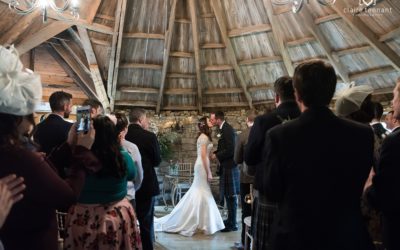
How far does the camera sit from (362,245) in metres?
1.65

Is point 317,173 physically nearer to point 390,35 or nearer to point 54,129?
point 54,129

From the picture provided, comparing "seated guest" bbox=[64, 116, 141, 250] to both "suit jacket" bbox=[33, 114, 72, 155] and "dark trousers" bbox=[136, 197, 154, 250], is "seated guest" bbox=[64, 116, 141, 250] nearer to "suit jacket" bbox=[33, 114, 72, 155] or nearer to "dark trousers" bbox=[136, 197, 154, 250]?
"suit jacket" bbox=[33, 114, 72, 155]

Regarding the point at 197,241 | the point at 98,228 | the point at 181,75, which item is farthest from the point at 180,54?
the point at 98,228

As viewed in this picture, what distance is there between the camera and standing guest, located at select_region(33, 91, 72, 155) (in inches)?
130

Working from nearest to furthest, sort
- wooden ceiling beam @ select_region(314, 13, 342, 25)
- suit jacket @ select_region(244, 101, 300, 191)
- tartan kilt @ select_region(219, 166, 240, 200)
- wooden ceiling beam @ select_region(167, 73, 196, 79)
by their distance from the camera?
suit jacket @ select_region(244, 101, 300, 191), tartan kilt @ select_region(219, 166, 240, 200), wooden ceiling beam @ select_region(314, 13, 342, 25), wooden ceiling beam @ select_region(167, 73, 196, 79)

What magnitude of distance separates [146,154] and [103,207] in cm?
163

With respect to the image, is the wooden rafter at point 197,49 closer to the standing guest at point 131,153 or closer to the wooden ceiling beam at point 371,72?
the wooden ceiling beam at point 371,72

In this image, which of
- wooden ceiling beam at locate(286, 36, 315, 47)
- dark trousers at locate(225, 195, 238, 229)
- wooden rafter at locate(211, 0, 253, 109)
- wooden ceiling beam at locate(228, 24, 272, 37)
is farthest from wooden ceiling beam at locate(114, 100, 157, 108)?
dark trousers at locate(225, 195, 238, 229)

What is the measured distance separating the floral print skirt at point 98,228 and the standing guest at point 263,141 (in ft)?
2.96

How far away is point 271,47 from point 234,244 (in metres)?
4.01

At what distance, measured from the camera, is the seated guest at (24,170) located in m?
1.40

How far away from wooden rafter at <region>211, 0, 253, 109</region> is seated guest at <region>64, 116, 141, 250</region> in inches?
190

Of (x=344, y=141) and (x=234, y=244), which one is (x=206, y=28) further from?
(x=344, y=141)

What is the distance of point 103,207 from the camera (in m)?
2.54
